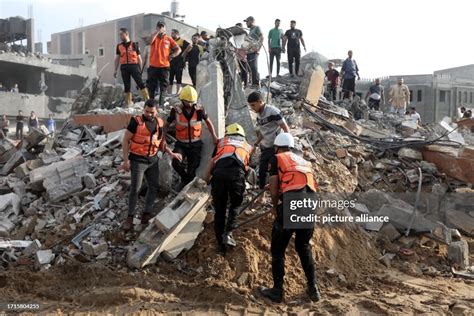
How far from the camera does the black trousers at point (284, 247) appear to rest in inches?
186

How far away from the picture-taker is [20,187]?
23.2ft

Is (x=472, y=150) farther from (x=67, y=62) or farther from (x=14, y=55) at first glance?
(x=67, y=62)

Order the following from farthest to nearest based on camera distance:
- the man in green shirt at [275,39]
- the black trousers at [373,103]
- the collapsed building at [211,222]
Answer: the black trousers at [373,103], the man in green shirt at [275,39], the collapsed building at [211,222]

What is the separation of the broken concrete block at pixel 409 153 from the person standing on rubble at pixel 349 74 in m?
5.02

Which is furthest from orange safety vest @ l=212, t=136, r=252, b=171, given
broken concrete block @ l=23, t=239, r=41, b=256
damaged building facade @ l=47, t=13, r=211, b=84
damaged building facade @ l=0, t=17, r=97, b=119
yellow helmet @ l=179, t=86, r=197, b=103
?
damaged building facade @ l=47, t=13, r=211, b=84

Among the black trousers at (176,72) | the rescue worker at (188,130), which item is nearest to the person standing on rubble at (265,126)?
the rescue worker at (188,130)

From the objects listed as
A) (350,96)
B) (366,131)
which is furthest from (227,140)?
(350,96)

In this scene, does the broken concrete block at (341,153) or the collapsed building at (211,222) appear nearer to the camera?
the collapsed building at (211,222)

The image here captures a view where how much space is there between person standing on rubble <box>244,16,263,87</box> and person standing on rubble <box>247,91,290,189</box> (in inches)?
159

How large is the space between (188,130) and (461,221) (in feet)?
14.8

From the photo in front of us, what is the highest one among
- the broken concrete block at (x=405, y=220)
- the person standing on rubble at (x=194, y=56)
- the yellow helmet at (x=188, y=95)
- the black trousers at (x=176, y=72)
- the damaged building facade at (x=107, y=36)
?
the damaged building facade at (x=107, y=36)

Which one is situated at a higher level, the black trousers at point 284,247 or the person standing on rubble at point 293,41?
the person standing on rubble at point 293,41

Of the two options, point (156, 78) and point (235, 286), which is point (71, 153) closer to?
point (156, 78)

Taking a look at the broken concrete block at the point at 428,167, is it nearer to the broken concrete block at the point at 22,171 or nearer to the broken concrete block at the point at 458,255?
the broken concrete block at the point at 458,255
